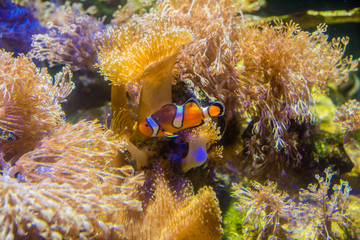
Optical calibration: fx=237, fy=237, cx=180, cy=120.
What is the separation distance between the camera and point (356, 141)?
3066 mm

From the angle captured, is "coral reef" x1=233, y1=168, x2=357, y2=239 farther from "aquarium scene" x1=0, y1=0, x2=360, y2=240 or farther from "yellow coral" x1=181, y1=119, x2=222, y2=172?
"yellow coral" x1=181, y1=119, x2=222, y2=172

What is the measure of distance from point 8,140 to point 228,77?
2.04 meters

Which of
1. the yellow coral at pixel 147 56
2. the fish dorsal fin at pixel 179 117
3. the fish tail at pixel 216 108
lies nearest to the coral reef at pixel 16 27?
the yellow coral at pixel 147 56

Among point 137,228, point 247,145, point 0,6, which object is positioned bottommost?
point 247,145

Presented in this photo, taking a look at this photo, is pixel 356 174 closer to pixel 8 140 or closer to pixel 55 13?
pixel 8 140

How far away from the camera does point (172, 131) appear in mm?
1892

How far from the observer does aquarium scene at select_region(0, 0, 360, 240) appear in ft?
5.08

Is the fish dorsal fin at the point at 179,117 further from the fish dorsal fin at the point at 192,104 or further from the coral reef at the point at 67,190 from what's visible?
the coral reef at the point at 67,190

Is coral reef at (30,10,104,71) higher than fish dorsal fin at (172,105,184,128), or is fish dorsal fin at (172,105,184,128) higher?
coral reef at (30,10,104,71)

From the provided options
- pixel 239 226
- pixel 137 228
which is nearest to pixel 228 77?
pixel 239 226

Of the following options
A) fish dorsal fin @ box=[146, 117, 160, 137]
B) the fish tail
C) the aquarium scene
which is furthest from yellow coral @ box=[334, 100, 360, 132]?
fish dorsal fin @ box=[146, 117, 160, 137]

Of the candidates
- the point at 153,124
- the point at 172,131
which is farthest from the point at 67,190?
the point at 172,131

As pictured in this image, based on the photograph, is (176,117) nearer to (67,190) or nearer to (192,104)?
(192,104)

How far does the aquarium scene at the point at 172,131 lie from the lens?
1.55m
